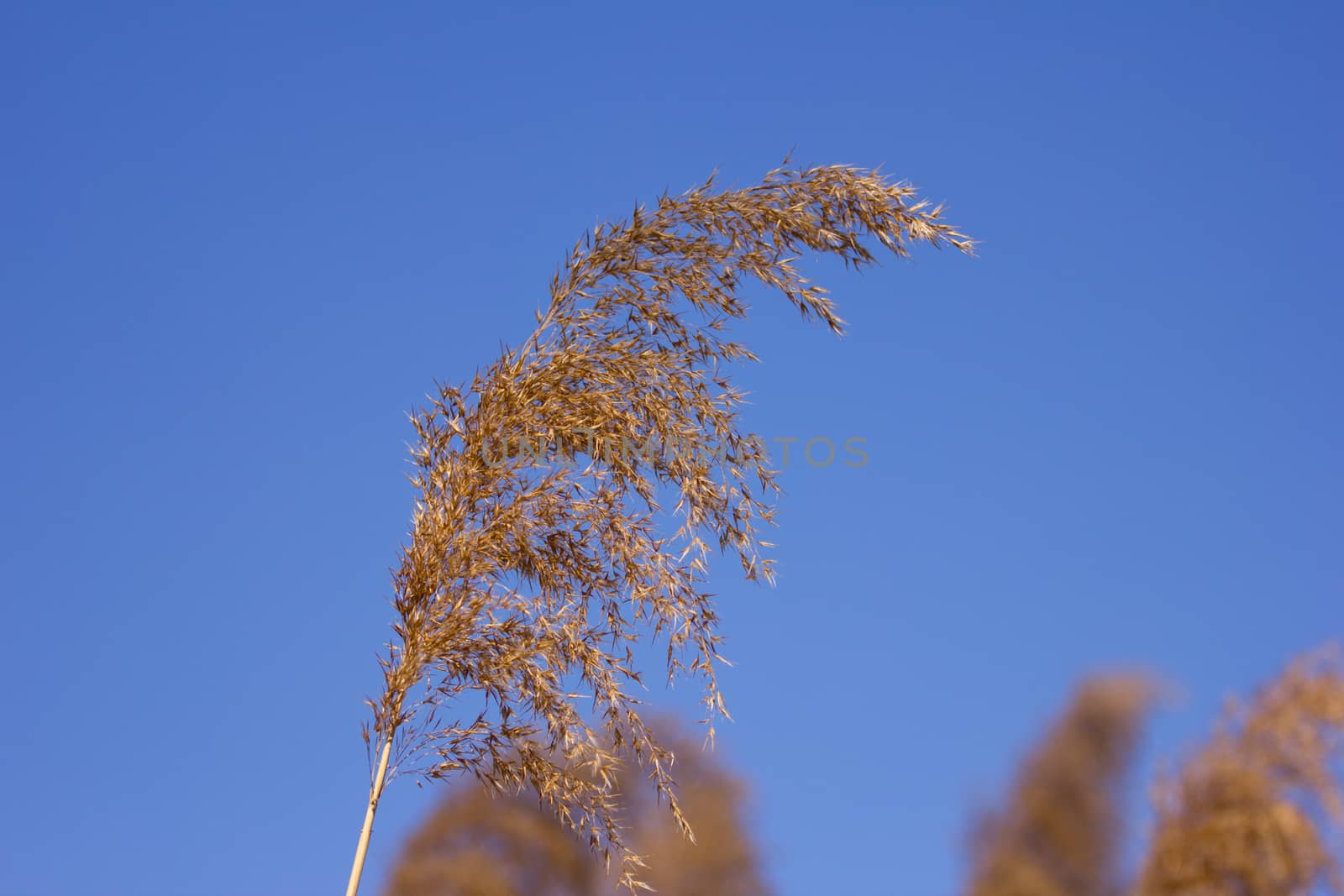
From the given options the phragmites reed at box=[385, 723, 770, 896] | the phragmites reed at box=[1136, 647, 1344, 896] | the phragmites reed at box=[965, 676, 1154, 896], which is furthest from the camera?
the phragmites reed at box=[385, 723, 770, 896]

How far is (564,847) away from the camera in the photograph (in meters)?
18.2

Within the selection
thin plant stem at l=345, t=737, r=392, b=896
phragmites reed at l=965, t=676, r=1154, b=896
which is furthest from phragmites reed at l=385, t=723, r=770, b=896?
thin plant stem at l=345, t=737, r=392, b=896

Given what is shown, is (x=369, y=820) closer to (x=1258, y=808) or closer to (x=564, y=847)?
(x=1258, y=808)

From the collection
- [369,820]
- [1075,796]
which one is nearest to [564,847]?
[1075,796]

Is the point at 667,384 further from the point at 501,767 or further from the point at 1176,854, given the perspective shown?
the point at 1176,854

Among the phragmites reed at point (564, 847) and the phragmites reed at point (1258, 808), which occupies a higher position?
the phragmites reed at point (564, 847)

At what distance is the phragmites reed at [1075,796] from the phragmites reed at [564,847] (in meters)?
3.73

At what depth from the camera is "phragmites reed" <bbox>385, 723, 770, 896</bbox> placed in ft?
56.8

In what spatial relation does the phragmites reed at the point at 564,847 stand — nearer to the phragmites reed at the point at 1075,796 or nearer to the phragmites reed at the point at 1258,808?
the phragmites reed at the point at 1075,796

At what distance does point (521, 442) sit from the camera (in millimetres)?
5520

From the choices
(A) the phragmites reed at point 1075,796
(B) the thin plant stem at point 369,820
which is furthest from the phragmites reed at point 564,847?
(B) the thin plant stem at point 369,820

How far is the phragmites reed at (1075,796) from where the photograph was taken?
15.6 metres

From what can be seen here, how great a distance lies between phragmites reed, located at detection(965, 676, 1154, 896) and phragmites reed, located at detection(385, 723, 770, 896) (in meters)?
3.73

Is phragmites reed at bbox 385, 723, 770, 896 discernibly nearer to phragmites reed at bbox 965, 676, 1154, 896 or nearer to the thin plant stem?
phragmites reed at bbox 965, 676, 1154, 896
